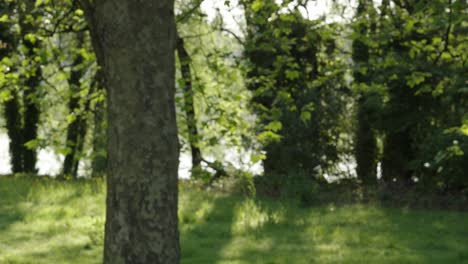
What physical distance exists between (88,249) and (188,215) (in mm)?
2916

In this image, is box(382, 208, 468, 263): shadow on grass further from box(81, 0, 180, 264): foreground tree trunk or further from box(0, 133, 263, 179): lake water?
box(81, 0, 180, 264): foreground tree trunk

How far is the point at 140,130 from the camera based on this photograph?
4.84m

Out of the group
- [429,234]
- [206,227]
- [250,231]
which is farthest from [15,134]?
[429,234]

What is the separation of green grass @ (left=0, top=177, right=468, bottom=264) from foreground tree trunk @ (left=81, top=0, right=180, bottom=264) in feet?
13.2

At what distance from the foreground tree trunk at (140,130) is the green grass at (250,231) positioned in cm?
402

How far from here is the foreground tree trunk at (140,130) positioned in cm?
484

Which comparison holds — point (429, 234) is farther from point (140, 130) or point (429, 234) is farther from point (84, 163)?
point (84, 163)

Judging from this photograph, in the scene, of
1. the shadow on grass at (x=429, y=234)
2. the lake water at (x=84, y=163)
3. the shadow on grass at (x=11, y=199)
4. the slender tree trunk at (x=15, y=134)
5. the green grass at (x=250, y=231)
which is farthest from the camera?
the slender tree trunk at (x=15, y=134)

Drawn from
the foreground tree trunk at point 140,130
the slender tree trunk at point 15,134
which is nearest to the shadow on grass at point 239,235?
the foreground tree trunk at point 140,130

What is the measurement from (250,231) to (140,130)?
21.3ft

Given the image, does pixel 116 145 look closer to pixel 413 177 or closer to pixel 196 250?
pixel 196 250

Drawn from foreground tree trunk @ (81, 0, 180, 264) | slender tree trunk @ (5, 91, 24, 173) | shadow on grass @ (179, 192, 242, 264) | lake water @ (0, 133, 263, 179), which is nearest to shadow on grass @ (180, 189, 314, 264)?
shadow on grass @ (179, 192, 242, 264)

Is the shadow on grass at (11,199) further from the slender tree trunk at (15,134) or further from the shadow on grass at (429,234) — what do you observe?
the slender tree trunk at (15,134)

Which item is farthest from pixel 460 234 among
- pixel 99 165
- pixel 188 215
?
pixel 99 165
